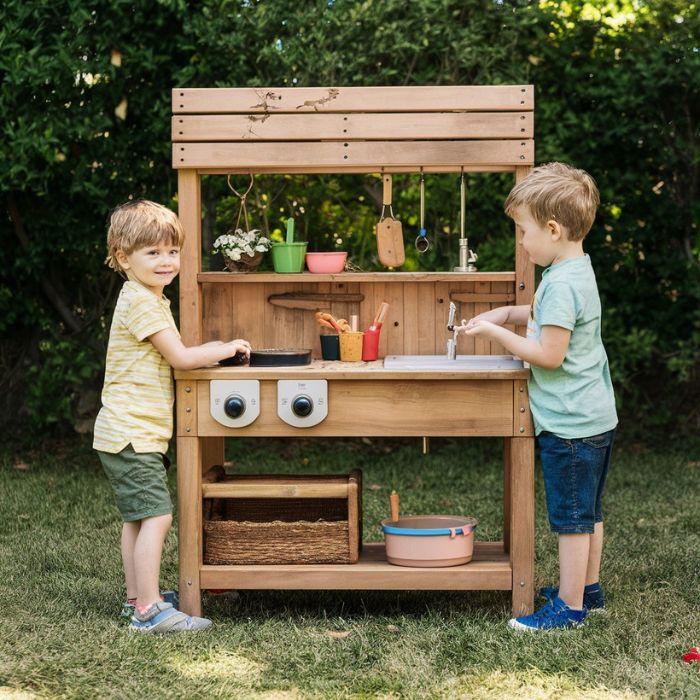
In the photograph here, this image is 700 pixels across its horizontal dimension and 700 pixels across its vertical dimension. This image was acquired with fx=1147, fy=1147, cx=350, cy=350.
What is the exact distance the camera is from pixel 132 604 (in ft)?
13.2

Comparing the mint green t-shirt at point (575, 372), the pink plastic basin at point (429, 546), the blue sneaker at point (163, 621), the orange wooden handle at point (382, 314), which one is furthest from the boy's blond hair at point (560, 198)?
the blue sneaker at point (163, 621)

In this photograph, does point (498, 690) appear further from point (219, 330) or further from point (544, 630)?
point (219, 330)

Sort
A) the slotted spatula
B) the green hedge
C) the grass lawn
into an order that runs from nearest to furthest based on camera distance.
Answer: the grass lawn
the slotted spatula
the green hedge

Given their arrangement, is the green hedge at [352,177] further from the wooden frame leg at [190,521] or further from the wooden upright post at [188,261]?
the wooden frame leg at [190,521]

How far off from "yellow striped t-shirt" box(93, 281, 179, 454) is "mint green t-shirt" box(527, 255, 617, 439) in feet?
4.14

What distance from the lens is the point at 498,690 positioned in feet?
10.7

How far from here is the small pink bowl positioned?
165 inches

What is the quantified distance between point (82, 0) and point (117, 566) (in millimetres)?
3234

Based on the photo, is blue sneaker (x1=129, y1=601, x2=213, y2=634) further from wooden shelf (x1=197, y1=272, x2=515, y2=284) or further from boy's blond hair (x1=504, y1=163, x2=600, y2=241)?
boy's blond hair (x1=504, y1=163, x2=600, y2=241)

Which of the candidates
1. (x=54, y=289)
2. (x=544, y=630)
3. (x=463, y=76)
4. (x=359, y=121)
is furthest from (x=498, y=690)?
(x=54, y=289)

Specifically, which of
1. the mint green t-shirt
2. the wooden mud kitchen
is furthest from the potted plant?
the mint green t-shirt

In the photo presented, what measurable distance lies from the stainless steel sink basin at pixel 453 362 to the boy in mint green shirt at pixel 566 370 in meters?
0.17

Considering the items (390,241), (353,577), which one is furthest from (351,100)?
(353,577)

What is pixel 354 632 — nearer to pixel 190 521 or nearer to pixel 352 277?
pixel 190 521
